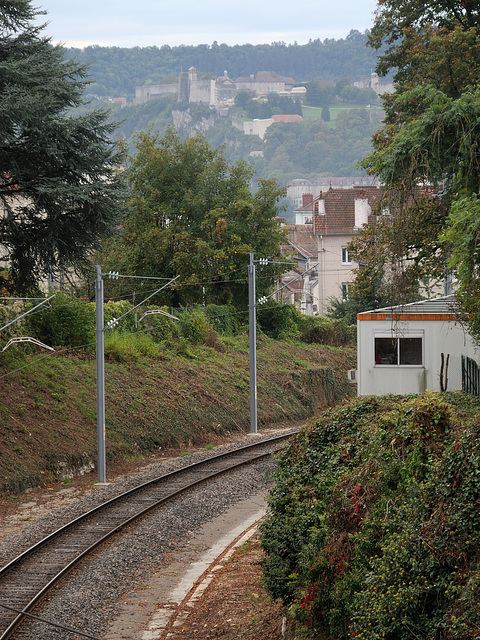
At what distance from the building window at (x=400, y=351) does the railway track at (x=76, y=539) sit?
528 centimetres

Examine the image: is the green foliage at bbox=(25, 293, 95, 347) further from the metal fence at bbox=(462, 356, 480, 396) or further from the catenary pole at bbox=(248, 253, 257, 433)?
the metal fence at bbox=(462, 356, 480, 396)

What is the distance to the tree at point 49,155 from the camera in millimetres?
20328

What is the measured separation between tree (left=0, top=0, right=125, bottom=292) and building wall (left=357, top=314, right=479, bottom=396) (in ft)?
28.4

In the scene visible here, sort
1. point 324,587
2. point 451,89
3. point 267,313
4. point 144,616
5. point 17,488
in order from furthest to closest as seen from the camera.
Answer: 1. point 267,313
2. point 451,89
3. point 17,488
4. point 144,616
5. point 324,587

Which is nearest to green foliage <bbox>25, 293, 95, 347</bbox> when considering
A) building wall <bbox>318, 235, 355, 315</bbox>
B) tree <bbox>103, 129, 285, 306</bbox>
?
tree <bbox>103, 129, 285, 306</bbox>

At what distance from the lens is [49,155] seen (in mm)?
20734

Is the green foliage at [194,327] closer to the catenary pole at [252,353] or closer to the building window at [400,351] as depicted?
the catenary pole at [252,353]

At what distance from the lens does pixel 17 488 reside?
71.0 ft

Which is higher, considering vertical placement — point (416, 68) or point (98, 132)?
point (416, 68)

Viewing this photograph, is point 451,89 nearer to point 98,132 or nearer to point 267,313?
point 98,132

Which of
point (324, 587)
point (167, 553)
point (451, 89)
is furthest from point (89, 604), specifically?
point (451, 89)

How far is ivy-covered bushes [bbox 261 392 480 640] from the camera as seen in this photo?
770 cm

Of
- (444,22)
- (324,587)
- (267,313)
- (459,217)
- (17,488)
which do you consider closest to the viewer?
(324,587)

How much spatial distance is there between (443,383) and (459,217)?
10.7m
